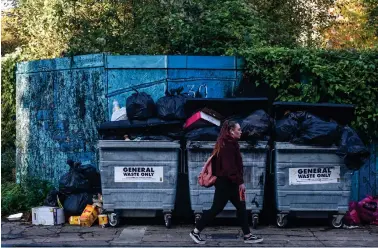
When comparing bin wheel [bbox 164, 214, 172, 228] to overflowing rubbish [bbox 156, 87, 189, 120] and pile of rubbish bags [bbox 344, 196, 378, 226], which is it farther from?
pile of rubbish bags [bbox 344, 196, 378, 226]

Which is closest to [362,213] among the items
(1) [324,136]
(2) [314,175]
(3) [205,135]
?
(2) [314,175]

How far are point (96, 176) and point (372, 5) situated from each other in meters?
8.55

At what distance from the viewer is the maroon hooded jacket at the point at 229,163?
766 cm

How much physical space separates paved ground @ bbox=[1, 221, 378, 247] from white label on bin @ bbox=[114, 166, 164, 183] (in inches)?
28.1

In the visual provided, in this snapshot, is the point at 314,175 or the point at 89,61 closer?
the point at 314,175

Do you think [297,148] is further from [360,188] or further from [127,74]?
[127,74]

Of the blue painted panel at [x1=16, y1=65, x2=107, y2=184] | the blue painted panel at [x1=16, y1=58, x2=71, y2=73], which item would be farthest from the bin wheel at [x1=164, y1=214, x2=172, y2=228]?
the blue painted panel at [x1=16, y1=58, x2=71, y2=73]

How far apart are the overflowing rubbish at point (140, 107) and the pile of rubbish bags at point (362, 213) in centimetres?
326

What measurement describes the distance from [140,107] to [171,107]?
1.54 feet

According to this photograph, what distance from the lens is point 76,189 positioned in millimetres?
9742

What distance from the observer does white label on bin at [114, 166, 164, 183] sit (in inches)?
353

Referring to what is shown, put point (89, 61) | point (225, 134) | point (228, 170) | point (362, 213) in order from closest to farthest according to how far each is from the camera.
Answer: point (228, 170)
point (225, 134)
point (362, 213)
point (89, 61)

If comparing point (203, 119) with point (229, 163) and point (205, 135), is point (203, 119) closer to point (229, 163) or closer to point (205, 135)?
point (205, 135)

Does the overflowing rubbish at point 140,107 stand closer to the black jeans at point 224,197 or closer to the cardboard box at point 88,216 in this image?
the cardboard box at point 88,216
